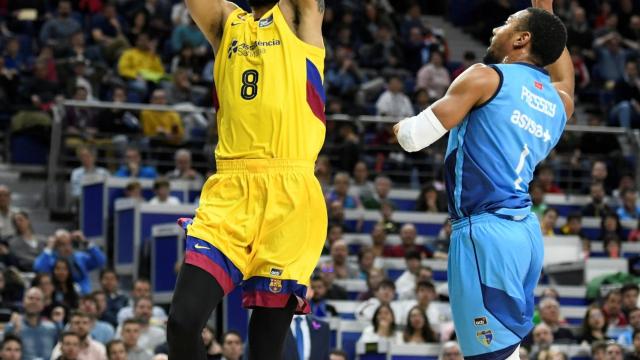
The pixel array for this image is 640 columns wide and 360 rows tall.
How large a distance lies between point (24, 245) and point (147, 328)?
9.91ft

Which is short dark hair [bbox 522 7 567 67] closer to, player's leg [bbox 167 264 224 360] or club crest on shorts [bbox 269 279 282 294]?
club crest on shorts [bbox 269 279 282 294]

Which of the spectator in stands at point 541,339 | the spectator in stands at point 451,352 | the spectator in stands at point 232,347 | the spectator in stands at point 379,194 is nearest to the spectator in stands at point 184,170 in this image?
the spectator in stands at point 379,194

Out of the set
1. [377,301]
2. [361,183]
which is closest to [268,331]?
[377,301]

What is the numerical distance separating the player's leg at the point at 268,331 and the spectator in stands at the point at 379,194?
489 inches

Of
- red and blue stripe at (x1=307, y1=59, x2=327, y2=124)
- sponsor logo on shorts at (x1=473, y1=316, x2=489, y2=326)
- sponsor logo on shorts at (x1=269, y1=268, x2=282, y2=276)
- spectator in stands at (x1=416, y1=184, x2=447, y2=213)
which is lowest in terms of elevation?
spectator in stands at (x1=416, y1=184, x2=447, y2=213)

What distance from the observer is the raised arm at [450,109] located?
7.39 metres

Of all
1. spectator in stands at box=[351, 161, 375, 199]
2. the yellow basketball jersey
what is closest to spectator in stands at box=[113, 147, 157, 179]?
spectator in stands at box=[351, 161, 375, 199]

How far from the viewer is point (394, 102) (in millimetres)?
22750

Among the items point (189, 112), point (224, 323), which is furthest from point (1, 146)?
point (224, 323)

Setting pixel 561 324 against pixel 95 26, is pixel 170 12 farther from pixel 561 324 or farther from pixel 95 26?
pixel 561 324

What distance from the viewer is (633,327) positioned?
16438mm

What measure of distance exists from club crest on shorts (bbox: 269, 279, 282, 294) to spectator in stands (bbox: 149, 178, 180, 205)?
10752mm

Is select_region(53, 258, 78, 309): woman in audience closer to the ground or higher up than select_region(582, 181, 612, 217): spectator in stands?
closer to the ground

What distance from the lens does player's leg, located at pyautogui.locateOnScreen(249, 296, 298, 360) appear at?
7.55 meters
